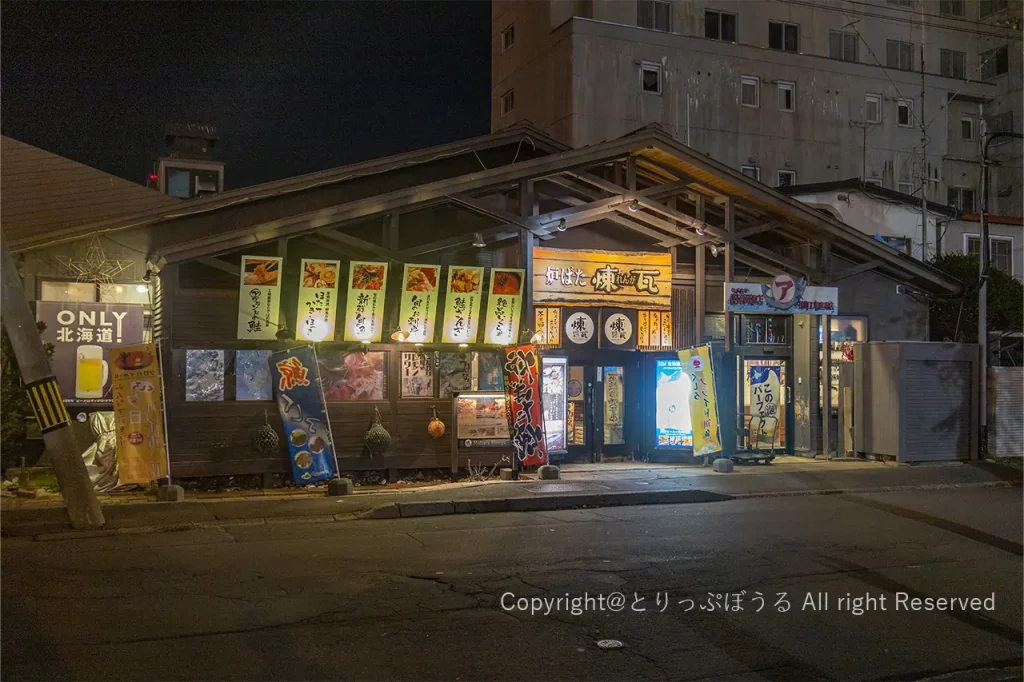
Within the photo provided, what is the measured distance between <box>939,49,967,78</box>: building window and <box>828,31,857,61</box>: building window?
642 centimetres

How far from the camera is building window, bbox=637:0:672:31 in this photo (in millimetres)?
39594

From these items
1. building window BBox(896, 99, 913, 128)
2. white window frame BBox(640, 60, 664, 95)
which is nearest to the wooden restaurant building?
white window frame BBox(640, 60, 664, 95)

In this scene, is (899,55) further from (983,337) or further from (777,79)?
(983,337)

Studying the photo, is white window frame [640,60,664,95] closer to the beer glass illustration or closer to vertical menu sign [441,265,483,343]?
vertical menu sign [441,265,483,343]

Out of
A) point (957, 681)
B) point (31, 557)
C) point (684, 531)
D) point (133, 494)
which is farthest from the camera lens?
point (133, 494)

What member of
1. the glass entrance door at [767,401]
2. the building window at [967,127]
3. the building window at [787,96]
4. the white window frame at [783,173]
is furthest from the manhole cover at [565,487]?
the building window at [967,127]

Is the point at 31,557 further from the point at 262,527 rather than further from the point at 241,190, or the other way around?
the point at 241,190

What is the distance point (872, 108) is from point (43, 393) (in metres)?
41.6

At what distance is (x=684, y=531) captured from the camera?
11.8 m

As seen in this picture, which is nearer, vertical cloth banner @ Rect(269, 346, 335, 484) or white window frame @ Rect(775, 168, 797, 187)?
vertical cloth banner @ Rect(269, 346, 335, 484)

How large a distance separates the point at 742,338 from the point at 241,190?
37.2 feet

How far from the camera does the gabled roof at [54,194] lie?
57.3 feet

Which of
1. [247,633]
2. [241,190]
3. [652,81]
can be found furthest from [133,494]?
[652,81]

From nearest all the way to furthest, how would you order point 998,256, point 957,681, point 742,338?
point 957,681
point 742,338
point 998,256
